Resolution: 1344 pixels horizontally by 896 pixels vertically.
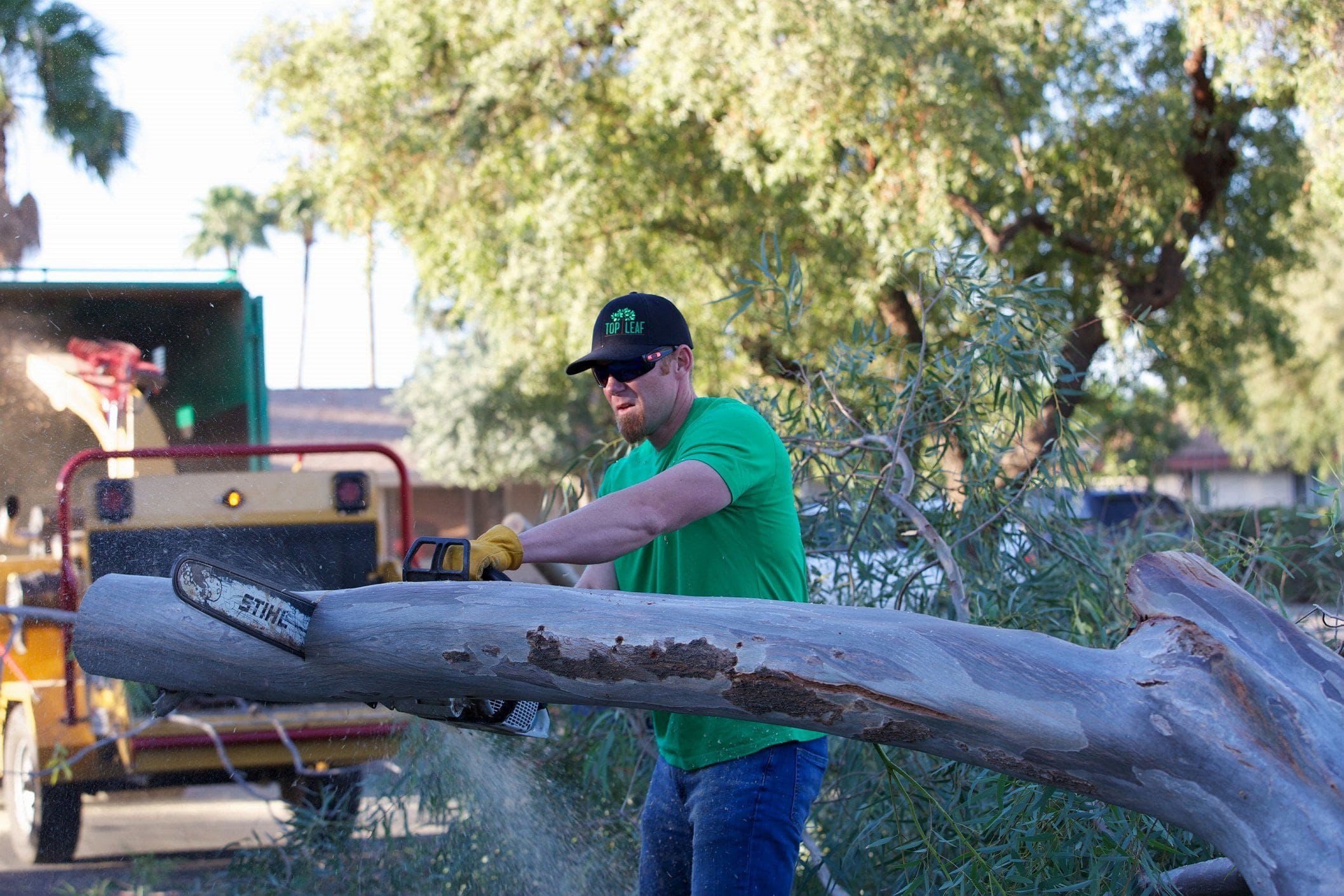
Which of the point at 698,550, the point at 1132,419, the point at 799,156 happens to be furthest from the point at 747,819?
the point at 1132,419

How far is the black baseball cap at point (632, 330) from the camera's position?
104 inches

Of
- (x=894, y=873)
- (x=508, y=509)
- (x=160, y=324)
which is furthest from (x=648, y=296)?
(x=508, y=509)

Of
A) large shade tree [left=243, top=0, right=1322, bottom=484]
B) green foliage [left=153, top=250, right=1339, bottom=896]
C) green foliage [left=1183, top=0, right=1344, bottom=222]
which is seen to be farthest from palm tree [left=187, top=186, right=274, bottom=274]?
green foliage [left=153, top=250, right=1339, bottom=896]

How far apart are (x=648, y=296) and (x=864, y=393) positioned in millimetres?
1964

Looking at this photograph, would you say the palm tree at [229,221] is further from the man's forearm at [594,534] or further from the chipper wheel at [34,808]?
the man's forearm at [594,534]

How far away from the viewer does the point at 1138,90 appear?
11.2m

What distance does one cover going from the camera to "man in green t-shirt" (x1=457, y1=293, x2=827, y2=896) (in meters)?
2.41

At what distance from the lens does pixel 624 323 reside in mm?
2693

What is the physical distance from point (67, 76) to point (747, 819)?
1108 centimetres

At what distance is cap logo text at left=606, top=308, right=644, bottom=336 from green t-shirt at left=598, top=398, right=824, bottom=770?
24 cm

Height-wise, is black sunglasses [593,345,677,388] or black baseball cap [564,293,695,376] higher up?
black baseball cap [564,293,695,376]

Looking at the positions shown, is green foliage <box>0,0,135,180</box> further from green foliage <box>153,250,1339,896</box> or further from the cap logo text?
the cap logo text

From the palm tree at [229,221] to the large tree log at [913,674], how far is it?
39300 mm

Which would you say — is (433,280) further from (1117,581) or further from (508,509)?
(508,509)
